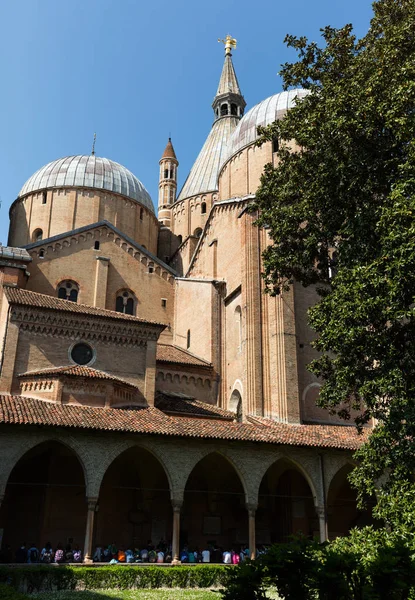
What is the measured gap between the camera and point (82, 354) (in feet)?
70.6

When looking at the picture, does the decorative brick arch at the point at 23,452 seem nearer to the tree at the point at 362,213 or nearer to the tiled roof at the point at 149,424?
the tiled roof at the point at 149,424

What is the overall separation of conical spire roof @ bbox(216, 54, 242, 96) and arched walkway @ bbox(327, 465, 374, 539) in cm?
3752

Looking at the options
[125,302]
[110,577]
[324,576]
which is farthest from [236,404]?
[324,576]

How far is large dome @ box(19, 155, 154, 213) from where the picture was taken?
1433 inches

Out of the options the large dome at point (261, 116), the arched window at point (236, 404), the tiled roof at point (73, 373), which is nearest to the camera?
the tiled roof at point (73, 373)

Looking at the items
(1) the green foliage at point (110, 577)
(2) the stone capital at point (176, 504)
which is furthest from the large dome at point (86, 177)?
(1) the green foliage at point (110, 577)

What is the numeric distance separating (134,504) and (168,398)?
13.9ft

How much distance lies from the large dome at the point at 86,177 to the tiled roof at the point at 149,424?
773 inches

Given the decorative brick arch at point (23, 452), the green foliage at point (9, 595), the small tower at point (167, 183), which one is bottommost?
the green foliage at point (9, 595)

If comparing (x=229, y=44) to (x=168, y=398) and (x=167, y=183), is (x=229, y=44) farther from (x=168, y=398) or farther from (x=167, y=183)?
(x=168, y=398)

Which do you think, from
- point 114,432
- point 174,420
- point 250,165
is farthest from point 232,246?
point 114,432

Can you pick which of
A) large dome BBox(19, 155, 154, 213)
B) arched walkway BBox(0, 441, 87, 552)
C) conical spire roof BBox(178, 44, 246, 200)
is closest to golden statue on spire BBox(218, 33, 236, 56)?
conical spire roof BBox(178, 44, 246, 200)

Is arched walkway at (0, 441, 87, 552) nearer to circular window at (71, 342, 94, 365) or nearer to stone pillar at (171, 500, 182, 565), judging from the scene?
circular window at (71, 342, 94, 365)

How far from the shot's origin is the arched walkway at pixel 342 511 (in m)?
22.4
